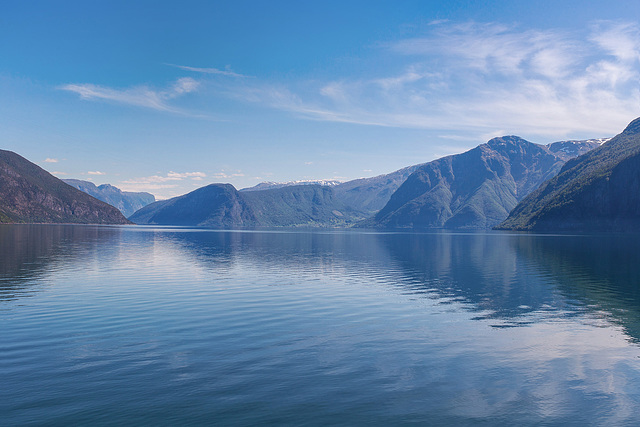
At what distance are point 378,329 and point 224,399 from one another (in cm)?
1908

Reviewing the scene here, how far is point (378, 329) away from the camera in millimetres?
37594

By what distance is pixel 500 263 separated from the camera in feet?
Answer: 338

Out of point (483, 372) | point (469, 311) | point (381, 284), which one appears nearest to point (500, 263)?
point (381, 284)

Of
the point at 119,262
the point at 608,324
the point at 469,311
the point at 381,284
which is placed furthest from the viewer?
the point at 119,262

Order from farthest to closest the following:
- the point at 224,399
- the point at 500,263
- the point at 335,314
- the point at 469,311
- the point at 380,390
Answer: the point at 500,263 < the point at 469,311 < the point at 335,314 < the point at 380,390 < the point at 224,399

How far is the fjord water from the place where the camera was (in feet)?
67.6

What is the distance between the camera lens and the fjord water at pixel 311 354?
20594mm

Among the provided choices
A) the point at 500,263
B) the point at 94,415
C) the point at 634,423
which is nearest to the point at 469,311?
the point at 634,423

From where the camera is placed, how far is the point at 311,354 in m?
29.4

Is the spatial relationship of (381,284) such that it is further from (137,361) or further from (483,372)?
(137,361)

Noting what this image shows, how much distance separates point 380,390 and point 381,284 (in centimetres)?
4315

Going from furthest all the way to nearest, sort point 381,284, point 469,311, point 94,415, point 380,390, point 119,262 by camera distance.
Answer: point 119,262 → point 381,284 → point 469,311 → point 380,390 → point 94,415

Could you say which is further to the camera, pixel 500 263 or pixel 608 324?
pixel 500 263

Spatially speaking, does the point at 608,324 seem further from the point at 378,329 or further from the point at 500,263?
the point at 500,263
